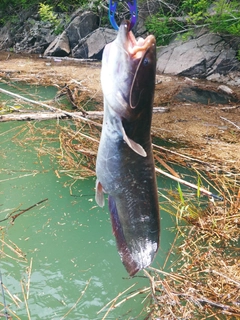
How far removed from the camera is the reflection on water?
3.16m

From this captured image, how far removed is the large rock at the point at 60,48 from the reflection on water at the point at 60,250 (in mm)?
10772

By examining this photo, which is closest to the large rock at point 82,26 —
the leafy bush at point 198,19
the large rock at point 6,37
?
the leafy bush at point 198,19

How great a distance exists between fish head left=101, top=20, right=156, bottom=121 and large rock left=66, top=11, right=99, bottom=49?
14585 millimetres

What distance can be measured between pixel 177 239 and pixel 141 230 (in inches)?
92.5

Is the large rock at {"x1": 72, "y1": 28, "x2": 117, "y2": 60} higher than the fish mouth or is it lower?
lower

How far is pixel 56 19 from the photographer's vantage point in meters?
16.0

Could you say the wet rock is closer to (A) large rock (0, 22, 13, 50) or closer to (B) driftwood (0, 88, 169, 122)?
(B) driftwood (0, 88, 169, 122)

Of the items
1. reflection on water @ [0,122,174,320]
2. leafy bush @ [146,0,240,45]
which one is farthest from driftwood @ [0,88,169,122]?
leafy bush @ [146,0,240,45]

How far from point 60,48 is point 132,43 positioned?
14.4 meters

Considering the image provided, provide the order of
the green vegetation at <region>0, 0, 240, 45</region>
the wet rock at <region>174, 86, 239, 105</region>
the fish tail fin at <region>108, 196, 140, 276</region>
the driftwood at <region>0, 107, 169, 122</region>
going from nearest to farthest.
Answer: the fish tail fin at <region>108, 196, 140, 276</region> < the driftwood at <region>0, 107, 169, 122</region> < the wet rock at <region>174, 86, 239, 105</region> < the green vegetation at <region>0, 0, 240, 45</region>

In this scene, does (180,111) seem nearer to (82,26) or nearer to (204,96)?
(204,96)

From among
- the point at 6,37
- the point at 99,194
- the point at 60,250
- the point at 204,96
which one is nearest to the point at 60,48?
the point at 6,37

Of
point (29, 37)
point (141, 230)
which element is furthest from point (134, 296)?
point (29, 37)

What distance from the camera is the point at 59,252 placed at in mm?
3777
